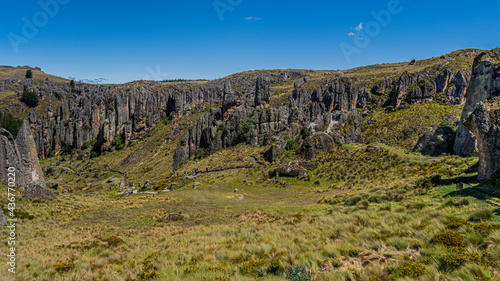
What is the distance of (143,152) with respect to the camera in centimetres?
8388

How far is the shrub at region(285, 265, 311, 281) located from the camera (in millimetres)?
5973

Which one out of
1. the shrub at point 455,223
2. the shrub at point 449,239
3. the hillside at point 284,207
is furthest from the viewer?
the shrub at point 455,223

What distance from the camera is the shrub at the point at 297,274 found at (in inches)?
235

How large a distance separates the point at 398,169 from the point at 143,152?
84.0 m

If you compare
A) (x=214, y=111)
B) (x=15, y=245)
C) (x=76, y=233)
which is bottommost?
(x=76, y=233)

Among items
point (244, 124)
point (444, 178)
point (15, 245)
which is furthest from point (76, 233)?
point (244, 124)

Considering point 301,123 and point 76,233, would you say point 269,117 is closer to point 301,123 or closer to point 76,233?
point 301,123

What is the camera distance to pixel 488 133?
40.2 feet

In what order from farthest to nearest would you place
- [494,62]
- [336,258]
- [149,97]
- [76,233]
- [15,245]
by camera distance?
[149,97] < [494,62] < [76,233] < [15,245] < [336,258]

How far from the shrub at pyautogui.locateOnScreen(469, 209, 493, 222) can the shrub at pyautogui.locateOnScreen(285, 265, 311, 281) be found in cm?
663

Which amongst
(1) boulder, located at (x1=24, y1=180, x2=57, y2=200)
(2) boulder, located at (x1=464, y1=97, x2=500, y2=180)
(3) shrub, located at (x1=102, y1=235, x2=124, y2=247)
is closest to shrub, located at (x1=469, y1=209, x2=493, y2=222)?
(2) boulder, located at (x1=464, y1=97, x2=500, y2=180)

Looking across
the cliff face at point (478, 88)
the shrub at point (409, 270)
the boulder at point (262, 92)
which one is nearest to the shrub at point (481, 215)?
the shrub at point (409, 270)

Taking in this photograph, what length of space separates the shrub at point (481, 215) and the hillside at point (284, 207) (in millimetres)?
53

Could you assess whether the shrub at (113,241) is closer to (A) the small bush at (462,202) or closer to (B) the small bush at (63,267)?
(B) the small bush at (63,267)
